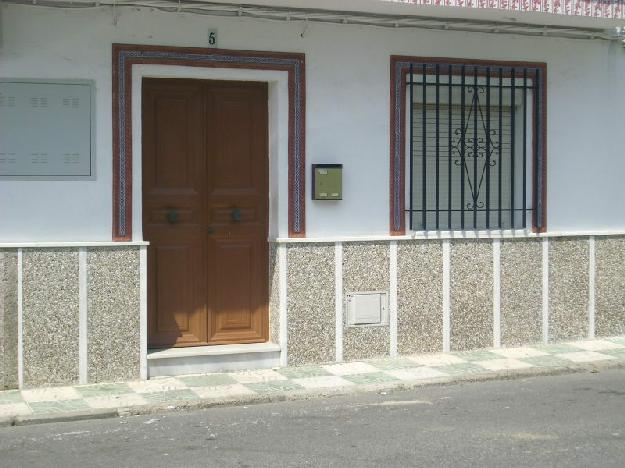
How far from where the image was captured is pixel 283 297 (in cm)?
953

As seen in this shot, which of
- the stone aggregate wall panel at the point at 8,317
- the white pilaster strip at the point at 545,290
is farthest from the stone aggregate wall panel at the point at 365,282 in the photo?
the stone aggregate wall panel at the point at 8,317

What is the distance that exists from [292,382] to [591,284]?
3.70 meters

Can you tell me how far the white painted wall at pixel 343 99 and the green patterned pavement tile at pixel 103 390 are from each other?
124cm

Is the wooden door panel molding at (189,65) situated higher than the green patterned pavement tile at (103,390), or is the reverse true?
the wooden door panel molding at (189,65)

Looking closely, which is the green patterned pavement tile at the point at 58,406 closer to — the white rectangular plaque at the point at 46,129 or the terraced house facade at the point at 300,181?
the terraced house facade at the point at 300,181

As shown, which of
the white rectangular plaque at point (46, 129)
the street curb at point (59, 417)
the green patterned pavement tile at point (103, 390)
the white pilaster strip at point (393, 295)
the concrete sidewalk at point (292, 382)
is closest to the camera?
the street curb at point (59, 417)

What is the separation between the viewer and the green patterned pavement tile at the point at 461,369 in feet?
30.7

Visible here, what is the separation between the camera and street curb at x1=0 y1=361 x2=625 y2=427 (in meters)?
7.72

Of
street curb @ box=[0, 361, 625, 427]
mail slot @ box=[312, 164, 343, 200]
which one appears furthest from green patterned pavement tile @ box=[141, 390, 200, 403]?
mail slot @ box=[312, 164, 343, 200]

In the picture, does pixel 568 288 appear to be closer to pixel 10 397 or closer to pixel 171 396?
pixel 171 396

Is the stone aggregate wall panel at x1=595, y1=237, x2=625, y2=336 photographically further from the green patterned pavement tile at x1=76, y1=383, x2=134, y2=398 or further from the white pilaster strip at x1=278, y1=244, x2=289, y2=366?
the green patterned pavement tile at x1=76, y1=383, x2=134, y2=398

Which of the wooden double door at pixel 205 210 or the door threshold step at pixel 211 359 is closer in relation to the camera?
the door threshold step at pixel 211 359

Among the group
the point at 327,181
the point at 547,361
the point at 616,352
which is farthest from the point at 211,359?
the point at 616,352

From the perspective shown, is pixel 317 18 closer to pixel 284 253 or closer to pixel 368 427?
pixel 284 253
